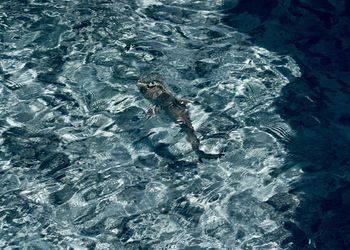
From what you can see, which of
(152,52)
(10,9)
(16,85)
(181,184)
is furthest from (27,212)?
(10,9)

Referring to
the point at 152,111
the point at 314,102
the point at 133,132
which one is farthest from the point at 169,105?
the point at 314,102

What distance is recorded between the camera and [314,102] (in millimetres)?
7668

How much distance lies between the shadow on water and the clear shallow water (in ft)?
0.54

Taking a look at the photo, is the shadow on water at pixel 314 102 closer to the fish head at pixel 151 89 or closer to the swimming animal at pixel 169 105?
the swimming animal at pixel 169 105

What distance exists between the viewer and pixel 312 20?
29.9ft

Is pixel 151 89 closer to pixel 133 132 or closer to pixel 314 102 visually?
pixel 133 132

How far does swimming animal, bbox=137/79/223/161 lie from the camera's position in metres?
7.09

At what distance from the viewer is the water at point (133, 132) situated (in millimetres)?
6141

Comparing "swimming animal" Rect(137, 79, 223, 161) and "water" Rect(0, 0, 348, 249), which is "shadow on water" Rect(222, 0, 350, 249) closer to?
"water" Rect(0, 0, 348, 249)

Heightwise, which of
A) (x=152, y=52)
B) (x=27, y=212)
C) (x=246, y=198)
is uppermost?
(x=152, y=52)

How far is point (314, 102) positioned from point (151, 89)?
7.51ft

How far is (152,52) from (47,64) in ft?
5.25

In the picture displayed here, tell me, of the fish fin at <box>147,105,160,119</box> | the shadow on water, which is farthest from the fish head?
the shadow on water

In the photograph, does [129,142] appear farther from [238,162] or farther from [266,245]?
[266,245]
